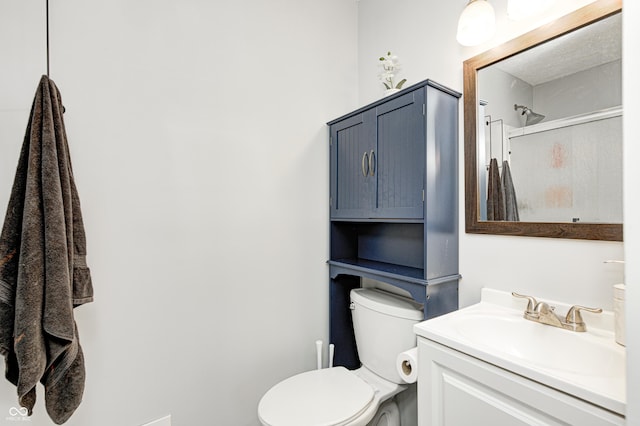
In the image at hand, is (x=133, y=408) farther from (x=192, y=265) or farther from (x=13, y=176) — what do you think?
(x=13, y=176)

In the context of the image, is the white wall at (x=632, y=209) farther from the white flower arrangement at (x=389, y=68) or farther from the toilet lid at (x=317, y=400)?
the white flower arrangement at (x=389, y=68)

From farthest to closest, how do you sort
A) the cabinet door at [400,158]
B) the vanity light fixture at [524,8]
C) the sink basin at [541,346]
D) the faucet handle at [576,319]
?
the cabinet door at [400,158]
the vanity light fixture at [524,8]
the faucet handle at [576,319]
the sink basin at [541,346]

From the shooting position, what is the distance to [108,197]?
1.20 metres

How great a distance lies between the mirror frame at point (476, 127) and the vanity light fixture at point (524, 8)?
0.22ft

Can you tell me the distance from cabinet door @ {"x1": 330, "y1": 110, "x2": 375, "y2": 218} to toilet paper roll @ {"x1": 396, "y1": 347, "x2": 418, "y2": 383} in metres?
0.70

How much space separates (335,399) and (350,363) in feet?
2.07

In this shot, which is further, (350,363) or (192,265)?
(350,363)

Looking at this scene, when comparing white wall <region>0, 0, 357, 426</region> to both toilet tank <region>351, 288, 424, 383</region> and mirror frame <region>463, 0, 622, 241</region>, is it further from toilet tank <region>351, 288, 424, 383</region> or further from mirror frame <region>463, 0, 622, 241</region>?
mirror frame <region>463, 0, 622, 241</region>

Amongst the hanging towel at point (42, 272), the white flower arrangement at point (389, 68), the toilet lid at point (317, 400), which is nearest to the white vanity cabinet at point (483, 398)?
the toilet lid at point (317, 400)

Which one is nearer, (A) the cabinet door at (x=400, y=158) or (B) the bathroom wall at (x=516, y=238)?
(B) the bathroom wall at (x=516, y=238)

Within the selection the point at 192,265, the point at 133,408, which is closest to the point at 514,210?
the point at 192,265

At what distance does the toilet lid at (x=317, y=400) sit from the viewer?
1.16 m

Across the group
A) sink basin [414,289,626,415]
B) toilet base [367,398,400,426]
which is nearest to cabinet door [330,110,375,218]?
sink basin [414,289,626,415]

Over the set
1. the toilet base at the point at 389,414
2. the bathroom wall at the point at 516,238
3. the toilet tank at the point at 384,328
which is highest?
the bathroom wall at the point at 516,238
